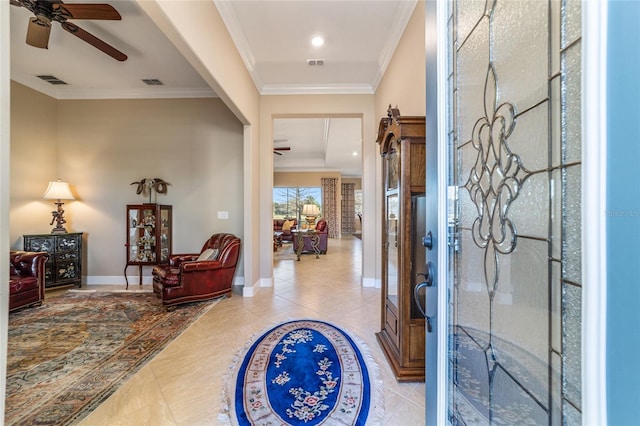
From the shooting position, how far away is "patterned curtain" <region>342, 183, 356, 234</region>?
1284cm

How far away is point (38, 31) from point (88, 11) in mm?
539

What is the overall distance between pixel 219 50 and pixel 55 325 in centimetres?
342

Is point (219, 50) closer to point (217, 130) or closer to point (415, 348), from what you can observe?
point (217, 130)

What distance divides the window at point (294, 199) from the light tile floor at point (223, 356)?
736 centimetres

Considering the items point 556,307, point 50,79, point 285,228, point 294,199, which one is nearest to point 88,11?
point 50,79

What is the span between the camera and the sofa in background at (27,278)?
10.2 ft

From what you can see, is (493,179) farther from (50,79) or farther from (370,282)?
(50,79)

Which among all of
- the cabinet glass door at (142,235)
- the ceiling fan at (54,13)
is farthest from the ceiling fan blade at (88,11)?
the cabinet glass door at (142,235)

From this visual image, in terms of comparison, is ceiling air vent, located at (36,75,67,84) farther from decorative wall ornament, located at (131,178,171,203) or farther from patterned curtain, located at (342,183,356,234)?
patterned curtain, located at (342,183,356,234)

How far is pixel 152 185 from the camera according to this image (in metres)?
4.31

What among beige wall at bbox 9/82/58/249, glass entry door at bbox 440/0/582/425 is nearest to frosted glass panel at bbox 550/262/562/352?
glass entry door at bbox 440/0/582/425

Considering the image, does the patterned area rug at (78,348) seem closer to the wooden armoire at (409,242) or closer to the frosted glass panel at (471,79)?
the wooden armoire at (409,242)

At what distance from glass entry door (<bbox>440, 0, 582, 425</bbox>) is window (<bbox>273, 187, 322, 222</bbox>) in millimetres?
10806

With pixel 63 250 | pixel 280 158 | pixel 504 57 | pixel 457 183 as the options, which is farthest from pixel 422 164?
pixel 280 158
